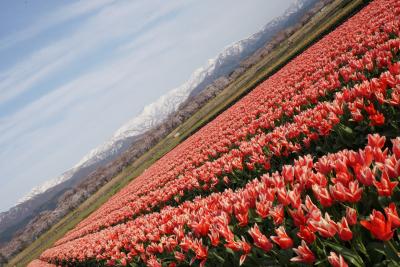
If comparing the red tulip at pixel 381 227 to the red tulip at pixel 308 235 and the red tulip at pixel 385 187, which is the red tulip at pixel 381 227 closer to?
the red tulip at pixel 385 187

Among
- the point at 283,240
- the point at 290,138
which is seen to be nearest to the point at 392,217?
the point at 283,240

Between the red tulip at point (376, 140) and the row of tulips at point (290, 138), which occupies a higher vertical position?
the red tulip at point (376, 140)

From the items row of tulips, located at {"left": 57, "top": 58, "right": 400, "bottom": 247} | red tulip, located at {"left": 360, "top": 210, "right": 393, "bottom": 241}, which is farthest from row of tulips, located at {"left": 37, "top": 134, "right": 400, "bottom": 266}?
row of tulips, located at {"left": 57, "top": 58, "right": 400, "bottom": 247}

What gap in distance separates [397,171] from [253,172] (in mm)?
7283

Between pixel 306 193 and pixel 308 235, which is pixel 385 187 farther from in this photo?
pixel 306 193

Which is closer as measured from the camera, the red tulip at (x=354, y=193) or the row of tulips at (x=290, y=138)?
the red tulip at (x=354, y=193)

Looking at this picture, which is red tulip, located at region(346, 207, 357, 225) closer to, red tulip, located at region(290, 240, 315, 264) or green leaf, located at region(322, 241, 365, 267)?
green leaf, located at region(322, 241, 365, 267)

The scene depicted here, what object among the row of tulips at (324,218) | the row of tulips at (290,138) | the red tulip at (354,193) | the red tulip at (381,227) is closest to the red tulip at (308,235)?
the row of tulips at (324,218)

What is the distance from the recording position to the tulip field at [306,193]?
12.1 feet

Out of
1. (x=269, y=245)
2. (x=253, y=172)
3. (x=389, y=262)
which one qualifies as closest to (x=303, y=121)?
(x=253, y=172)

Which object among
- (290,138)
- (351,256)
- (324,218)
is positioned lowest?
(290,138)

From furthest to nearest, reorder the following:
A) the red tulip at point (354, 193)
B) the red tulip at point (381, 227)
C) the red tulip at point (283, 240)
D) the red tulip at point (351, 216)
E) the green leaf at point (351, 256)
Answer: the red tulip at point (283, 240), the red tulip at point (354, 193), the red tulip at point (351, 216), the green leaf at point (351, 256), the red tulip at point (381, 227)

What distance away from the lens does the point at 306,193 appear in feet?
17.2

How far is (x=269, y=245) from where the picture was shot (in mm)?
4270
